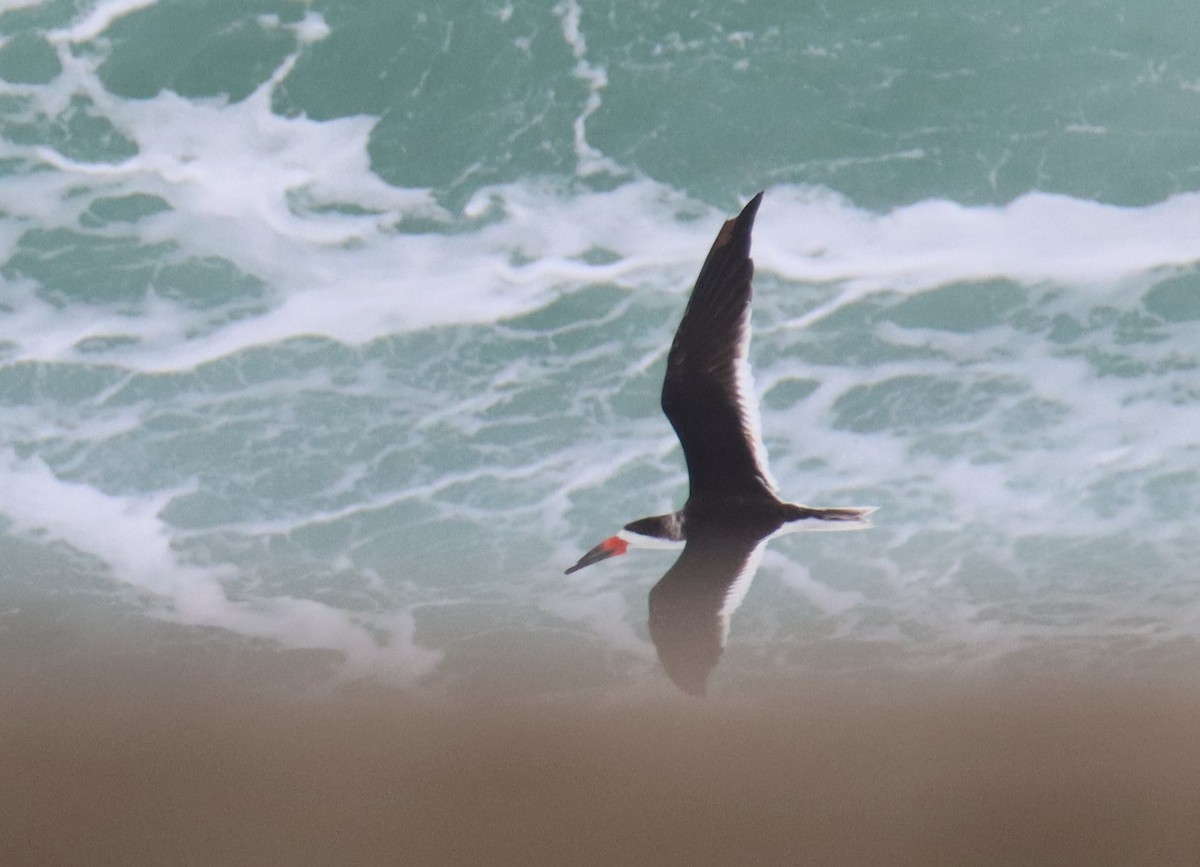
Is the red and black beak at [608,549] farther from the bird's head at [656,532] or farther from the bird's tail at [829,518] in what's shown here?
the bird's tail at [829,518]

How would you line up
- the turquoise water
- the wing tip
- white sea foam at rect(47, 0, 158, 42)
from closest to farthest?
the wing tip
white sea foam at rect(47, 0, 158, 42)
the turquoise water

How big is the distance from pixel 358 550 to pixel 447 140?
379 inches

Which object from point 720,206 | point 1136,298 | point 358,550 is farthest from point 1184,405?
point 358,550

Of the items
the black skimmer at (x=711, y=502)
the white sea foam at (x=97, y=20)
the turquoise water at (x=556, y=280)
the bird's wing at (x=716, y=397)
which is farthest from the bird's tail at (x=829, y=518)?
the white sea foam at (x=97, y=20)

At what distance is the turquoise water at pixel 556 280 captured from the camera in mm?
10586

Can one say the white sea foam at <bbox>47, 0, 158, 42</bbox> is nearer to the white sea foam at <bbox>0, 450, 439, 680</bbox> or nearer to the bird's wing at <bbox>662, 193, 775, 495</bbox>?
the white sea foam at <bbox>0, 450, 439, 680</bbox>

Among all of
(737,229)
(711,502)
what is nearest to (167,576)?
(711,502)

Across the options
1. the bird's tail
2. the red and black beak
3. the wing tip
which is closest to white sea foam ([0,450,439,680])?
the red and black beak

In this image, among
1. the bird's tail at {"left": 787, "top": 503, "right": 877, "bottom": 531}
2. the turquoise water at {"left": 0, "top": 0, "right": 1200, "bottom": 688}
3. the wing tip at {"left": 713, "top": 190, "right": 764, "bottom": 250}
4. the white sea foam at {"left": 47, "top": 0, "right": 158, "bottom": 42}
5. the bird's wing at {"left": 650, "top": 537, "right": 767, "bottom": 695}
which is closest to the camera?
the wing tip at {"left": 713, "top": 190, "right": 764, "bottom": 250}

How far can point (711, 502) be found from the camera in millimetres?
5566

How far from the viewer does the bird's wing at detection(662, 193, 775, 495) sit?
5254mm

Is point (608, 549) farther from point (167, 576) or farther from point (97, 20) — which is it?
point (167, 576)

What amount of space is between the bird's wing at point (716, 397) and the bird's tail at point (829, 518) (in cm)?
23

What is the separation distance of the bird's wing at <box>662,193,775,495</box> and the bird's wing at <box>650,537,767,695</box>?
0.35m
